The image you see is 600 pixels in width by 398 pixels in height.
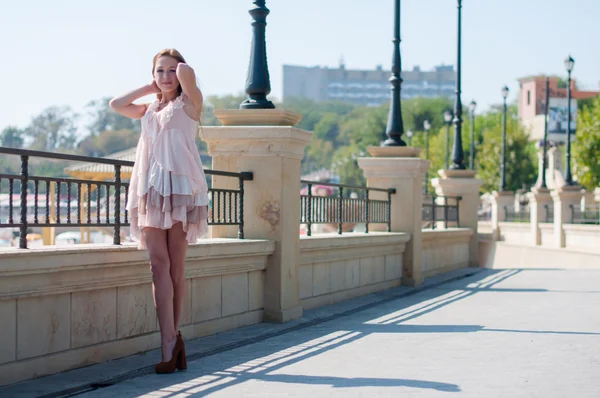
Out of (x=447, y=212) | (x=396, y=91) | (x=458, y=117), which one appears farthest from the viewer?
(x=458, y=117)

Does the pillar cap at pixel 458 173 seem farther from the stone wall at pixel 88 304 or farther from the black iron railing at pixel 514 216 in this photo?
the black iron railing at pixel 514 216

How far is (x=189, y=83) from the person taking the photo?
7566mm

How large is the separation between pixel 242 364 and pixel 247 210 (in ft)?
10.4

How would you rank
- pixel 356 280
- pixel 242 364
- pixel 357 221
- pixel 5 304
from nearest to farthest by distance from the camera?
pixel 5 304
pixel 242 364
pixel 356 280
pixel 357 221

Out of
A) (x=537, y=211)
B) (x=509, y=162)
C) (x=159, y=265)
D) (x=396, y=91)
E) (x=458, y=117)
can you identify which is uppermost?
(x=509, y=162)

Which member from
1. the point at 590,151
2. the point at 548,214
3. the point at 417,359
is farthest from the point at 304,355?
the point at 590,151

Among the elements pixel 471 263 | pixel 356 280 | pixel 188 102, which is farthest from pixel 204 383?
pixel 471 263

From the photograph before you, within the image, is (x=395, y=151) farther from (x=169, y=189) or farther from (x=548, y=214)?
(x=548, y=214)

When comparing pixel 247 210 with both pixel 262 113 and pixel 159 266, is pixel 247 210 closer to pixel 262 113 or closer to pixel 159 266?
pixel 262 113

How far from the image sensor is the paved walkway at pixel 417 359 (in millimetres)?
7004

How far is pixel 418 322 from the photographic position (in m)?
11.2

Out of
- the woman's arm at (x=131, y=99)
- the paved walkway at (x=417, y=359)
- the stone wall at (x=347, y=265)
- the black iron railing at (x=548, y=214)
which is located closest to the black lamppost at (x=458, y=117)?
the stone wall at (x=347, y=265)

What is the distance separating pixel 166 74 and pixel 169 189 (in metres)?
0.86

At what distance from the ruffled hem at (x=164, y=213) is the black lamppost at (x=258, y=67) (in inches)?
150
